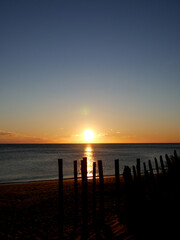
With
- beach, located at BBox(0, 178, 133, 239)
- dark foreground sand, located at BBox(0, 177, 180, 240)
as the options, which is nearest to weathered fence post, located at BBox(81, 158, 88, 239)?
dark foreground sand, located at BBox(0, 177, 180, 240)

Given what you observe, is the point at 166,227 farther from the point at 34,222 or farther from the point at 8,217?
the point at 8,217

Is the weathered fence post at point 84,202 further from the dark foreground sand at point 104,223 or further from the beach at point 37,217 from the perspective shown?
the beach at point 37,217

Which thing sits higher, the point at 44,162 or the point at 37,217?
the point at 37,217

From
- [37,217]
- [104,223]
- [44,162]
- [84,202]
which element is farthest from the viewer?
[44,162]

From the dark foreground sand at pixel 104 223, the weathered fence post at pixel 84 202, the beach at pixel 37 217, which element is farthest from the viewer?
the beach at pixel 37 217

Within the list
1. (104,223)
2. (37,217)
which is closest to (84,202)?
(104,223)

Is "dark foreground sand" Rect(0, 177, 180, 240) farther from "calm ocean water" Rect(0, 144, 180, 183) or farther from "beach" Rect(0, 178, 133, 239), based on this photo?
"calm ocean water" Rect(0, 144, 180, 183)

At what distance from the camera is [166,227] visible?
5.74 metres

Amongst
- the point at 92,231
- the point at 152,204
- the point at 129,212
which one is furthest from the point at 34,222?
the point at 152,204

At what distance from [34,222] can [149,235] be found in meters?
4.91

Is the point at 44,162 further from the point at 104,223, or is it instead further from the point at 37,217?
the point at 104,223

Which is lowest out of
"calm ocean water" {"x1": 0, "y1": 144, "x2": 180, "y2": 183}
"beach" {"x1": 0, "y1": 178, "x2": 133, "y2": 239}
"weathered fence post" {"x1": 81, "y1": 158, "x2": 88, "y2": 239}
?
"calm ocean water" {"x1": 0, "y1": 144, "x2": 180, "y2": 183}

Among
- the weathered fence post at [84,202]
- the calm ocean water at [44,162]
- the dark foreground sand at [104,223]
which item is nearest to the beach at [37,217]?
the dark foreground sand at [104,223]

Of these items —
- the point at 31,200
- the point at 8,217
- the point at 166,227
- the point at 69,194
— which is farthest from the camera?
the point at 69,194
